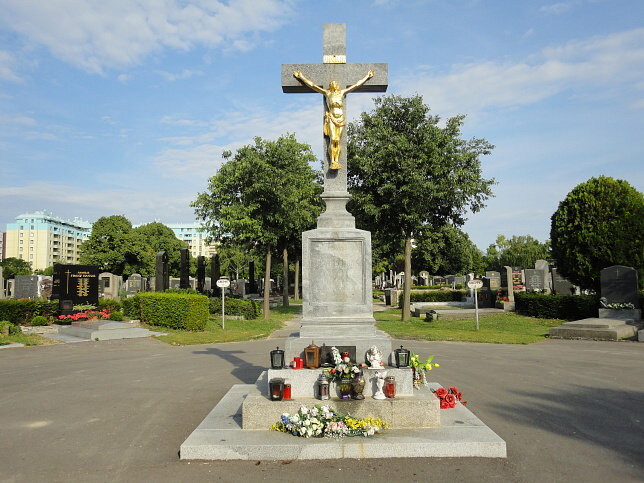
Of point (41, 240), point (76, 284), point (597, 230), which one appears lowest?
point (76, 284)

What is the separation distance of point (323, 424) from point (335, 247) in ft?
9.00

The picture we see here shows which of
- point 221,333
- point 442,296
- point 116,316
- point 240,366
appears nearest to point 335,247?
point 240,366

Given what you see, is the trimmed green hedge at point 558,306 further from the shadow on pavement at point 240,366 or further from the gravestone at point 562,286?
the shadow on pavement at point 240,366

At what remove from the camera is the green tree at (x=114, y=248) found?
2437 inches

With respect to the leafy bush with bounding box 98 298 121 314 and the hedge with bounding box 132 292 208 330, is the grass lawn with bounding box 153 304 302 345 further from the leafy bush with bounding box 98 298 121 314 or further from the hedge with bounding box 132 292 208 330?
the leafy bush with bounding box 98 298 121 314

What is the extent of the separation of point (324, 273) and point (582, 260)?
64.9 feet

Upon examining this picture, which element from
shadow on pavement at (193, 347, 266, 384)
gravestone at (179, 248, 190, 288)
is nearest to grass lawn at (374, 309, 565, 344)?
shadow on pavement at (193, 347, 266, 384)

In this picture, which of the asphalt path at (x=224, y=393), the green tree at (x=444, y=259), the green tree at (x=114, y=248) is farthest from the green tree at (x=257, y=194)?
the green tree at (x=114, y=248)

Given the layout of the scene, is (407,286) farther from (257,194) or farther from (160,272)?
(160,272)

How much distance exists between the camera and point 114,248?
62.8 metres

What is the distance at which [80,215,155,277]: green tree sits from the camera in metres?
61.9

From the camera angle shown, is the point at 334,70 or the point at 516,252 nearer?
the point at 334,70

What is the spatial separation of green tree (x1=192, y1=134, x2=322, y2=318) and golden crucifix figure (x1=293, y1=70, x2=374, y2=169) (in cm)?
1644

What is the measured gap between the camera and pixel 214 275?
35.0 metres
